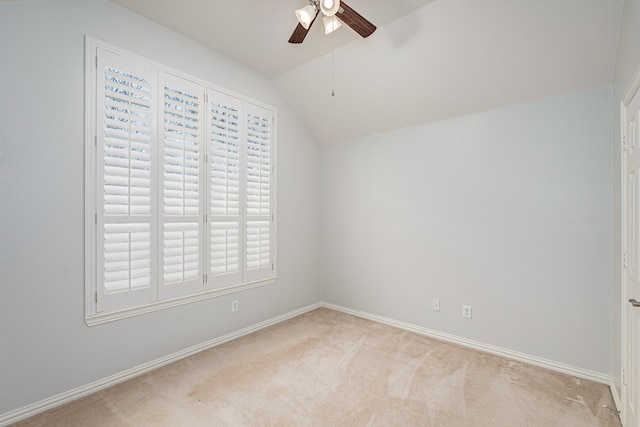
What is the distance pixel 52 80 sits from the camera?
2.03 meters

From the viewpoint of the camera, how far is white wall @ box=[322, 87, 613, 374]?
2398 millimetres

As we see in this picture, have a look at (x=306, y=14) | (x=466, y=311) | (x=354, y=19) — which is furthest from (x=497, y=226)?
(x=306, y=14)

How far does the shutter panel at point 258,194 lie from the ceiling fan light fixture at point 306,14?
4.85 feet

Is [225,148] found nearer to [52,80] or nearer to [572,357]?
[52,80]

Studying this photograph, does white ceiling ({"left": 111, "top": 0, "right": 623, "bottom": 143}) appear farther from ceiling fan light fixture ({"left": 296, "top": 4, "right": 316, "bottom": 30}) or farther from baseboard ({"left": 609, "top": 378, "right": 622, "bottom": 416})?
baseboard ({"left": 609, "top": 378, "right": 622, "bottom": 416})

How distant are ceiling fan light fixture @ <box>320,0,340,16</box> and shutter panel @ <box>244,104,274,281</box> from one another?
167 centimetres

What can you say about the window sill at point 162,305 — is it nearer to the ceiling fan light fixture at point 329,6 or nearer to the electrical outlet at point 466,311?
the electrical outlet at point 466,311

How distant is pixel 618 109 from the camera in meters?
2.10

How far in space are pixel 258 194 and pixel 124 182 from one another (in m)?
1.35

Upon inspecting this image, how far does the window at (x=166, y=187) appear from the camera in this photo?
7.27ft

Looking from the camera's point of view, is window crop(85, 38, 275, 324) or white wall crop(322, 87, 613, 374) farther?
white wall crop(322, 87, 613, 374)

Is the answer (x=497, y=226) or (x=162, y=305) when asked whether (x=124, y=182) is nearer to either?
(x=162, y=305)

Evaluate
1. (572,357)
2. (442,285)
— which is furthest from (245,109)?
(572,357)

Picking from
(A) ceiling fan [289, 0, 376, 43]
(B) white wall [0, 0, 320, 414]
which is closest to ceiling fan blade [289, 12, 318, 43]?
(A) ceiling fan [289, 0, 376, 43]
